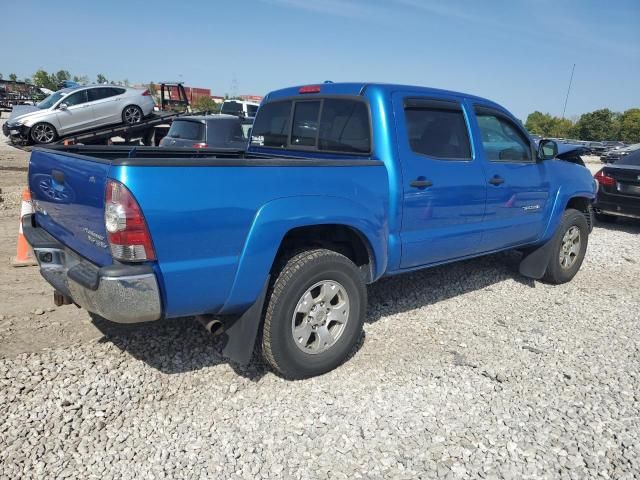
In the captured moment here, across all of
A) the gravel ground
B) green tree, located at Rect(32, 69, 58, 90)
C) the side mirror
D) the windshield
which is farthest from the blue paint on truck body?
green tree, located at Rect(32, 69, 58, 90)

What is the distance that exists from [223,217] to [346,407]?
4.51ft

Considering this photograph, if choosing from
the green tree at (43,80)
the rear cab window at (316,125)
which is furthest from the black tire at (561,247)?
the green tree at (43,80)

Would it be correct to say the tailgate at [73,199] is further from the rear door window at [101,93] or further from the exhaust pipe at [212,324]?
the rear door window at [101,93]

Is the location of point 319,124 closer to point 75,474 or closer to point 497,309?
point 497,309

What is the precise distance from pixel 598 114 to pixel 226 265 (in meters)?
55.6

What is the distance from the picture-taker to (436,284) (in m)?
5.30

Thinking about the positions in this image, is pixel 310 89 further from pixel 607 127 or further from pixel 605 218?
pixel 607 127

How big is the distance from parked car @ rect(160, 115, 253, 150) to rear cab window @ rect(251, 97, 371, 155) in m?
5.82

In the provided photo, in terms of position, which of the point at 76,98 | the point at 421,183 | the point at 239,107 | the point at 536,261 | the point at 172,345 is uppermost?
the point at 239,107

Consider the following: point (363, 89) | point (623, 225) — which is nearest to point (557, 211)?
point (363, 89)

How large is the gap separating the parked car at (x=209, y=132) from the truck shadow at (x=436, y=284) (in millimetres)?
5884

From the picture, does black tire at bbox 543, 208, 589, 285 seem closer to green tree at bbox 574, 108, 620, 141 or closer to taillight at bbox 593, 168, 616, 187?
taillight at bbox 593, 168, 616, 187

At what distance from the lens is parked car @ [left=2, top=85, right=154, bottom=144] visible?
46.6 feet

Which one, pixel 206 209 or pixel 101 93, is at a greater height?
pixel 101 93
